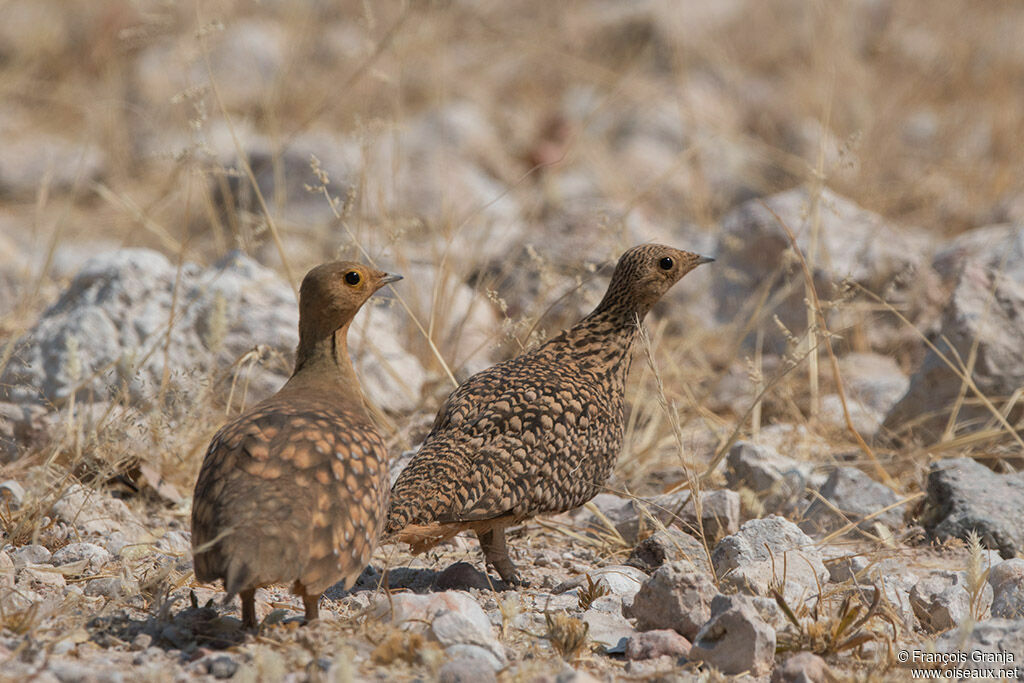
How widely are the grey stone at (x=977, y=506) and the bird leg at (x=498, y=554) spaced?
1.72 m

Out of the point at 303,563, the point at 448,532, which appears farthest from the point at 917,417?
the point at 303,563

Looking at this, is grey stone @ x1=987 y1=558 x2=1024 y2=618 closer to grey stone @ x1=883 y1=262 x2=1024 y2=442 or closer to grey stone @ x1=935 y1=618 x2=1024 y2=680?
grey stone @ x1=935 y1=618 x2=1024 y2=680

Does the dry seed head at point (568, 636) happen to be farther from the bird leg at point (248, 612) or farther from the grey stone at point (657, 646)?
the bird leg at point (248, 612)

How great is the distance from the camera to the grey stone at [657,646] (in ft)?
10.1

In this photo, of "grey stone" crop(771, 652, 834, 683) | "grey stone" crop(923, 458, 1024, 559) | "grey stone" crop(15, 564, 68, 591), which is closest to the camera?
"grey stone" crop(771, 652, 834, 683)

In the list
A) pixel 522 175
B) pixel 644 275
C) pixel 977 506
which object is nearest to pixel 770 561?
pixel 977 506

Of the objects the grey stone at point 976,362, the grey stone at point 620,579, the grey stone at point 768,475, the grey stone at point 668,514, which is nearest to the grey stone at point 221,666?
the grey stone at point 620,579

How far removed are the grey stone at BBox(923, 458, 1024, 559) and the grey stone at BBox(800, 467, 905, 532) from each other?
0.18 meters

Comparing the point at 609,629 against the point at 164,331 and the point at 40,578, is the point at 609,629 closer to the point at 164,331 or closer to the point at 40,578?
the point at 40,578

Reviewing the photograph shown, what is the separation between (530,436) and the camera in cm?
371

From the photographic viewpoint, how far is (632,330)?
4363 mm

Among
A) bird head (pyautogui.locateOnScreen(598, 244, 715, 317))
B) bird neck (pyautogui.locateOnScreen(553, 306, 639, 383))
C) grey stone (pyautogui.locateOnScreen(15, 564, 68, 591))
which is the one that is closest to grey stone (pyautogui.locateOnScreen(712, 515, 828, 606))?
bird neck (pyautogui.locateOnScreen(553, 306, 639, 383))

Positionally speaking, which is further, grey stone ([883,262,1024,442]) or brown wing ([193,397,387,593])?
grey stone ([883,262,1024,442])

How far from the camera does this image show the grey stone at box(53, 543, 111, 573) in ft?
11.7
